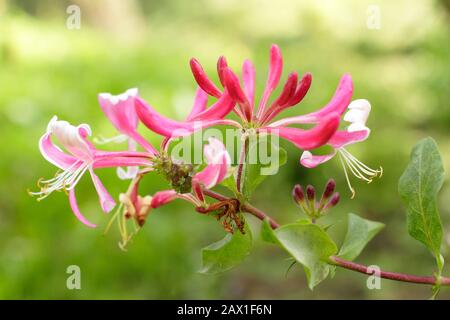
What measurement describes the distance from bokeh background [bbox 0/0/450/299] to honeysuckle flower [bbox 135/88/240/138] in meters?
0.23

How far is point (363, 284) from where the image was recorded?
7.91ft

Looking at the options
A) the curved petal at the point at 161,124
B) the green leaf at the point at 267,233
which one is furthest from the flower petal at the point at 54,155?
the green leaf at the point at 267,233

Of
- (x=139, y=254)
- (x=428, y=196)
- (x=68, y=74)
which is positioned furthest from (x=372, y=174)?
(x=68, y=74)

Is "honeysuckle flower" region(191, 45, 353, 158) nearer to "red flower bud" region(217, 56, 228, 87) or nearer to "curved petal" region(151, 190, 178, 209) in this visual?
"red flower bud" region(217, 56, 228, 87)

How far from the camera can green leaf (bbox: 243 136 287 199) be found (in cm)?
62

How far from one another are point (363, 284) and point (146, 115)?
2.00 metres

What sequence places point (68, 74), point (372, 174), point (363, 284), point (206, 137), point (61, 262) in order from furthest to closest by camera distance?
1. point (68, 74)
2. point (363, 284)
3. point (61, 262)
4. point (372, 174)
5. point (206, 137)

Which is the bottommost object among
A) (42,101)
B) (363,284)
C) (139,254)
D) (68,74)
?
(363,284)

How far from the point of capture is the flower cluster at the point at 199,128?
1.87ft

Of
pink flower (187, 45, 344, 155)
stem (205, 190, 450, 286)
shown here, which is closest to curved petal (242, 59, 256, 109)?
pink flower (187, 45, 344, 155)

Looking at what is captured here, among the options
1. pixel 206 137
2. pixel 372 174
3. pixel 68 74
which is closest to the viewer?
pixel 206 137

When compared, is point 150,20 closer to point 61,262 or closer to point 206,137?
point 61,262

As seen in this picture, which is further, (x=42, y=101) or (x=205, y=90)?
(x=42, y=101)

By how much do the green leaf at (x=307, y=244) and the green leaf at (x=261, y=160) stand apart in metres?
0.08
